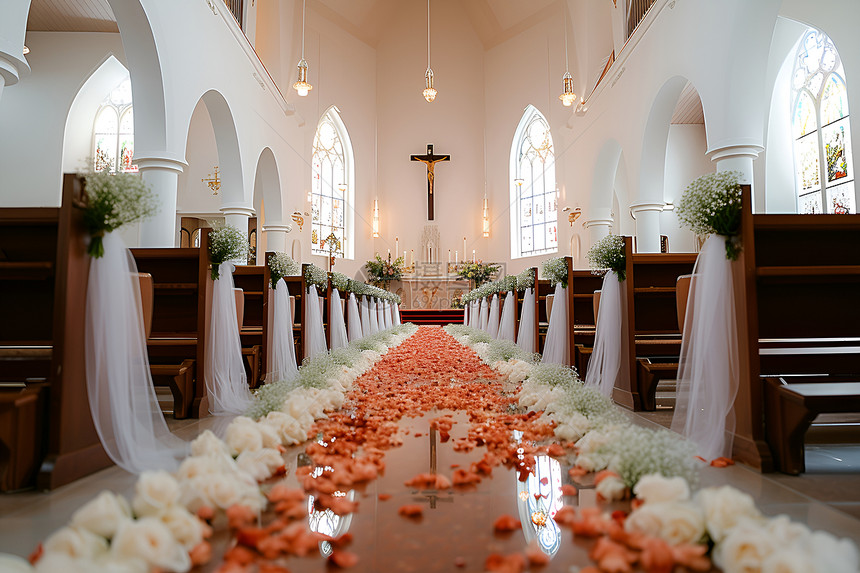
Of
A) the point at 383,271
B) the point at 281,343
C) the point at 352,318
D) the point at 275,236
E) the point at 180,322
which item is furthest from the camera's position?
the point at 383,271

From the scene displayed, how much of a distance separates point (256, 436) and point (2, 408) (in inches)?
36.4

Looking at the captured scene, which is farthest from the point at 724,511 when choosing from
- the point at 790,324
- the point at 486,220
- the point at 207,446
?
the point at 486,220

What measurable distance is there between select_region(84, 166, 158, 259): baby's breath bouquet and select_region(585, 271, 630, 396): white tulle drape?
3.21 metres

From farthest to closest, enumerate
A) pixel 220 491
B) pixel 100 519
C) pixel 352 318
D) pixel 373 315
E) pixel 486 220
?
pixel 486 220 < pixel 373 315 < pixel 352 318 < pixel 220 491 < pixel 100 519

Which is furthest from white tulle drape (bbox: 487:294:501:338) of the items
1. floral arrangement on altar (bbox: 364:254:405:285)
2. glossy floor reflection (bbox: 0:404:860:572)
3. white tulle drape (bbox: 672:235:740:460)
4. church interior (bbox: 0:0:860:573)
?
floral arrangement on altar (bbox: 364:254:405:285)

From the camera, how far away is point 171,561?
132 cm

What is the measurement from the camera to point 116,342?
241cm

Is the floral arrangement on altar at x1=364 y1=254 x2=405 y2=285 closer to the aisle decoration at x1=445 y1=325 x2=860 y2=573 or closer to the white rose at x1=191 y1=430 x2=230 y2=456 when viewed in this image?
the aisle decoration at x1=445 y1=325 x2=860 y2=573

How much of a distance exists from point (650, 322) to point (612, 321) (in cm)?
61

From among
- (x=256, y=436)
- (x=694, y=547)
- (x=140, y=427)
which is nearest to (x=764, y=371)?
(x=694, y=547)

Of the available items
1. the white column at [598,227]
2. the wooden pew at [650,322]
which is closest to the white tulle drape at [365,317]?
the white column at [598,227]

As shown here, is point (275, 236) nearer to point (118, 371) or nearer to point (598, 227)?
point (598, 227)

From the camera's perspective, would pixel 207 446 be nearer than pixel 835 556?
No

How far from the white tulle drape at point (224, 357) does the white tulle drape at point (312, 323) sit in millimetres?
1710
